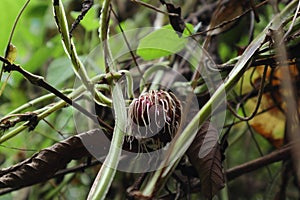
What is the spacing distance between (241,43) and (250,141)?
7.4 inches

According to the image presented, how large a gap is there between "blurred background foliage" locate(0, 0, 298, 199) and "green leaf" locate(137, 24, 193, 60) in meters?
0.10

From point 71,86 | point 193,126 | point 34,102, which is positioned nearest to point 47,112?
point 34,102

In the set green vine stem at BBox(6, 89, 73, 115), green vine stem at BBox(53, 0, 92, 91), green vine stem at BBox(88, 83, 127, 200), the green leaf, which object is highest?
the green leaf

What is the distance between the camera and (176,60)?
727mm

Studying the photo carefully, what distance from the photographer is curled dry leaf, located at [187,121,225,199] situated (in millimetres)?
463

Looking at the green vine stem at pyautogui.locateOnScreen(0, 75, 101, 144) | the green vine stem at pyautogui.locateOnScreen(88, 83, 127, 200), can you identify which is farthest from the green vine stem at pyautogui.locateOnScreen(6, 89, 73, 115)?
the green vine stem at pyautogui.locateOnScreen(88, 83, 127, 200)

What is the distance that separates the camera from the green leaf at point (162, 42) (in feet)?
1.91

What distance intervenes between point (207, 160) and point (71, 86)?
49cm

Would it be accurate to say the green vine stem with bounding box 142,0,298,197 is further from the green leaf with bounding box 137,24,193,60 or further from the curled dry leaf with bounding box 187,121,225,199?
the green leaf with bounding box 137,24,193,60

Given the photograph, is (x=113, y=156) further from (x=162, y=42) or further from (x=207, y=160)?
(x=162, y=42)

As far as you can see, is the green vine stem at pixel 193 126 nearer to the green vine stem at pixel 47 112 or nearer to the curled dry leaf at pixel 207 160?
the curled dry leaf at pixel 207 160

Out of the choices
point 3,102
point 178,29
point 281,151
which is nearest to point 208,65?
point 178,29

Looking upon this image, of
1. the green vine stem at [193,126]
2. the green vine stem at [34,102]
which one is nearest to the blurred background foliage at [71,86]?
the green vine stem at [34,102]

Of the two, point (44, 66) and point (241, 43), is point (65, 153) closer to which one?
point (241, 43)
